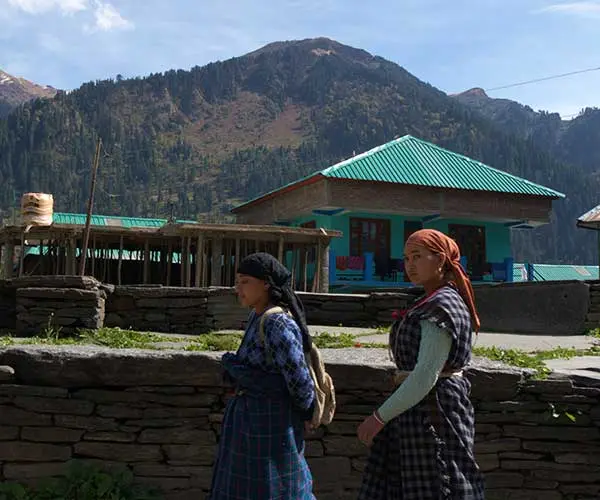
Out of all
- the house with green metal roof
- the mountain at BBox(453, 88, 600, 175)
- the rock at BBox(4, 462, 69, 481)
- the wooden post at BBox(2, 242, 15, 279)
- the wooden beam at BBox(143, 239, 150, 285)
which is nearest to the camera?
the rock at BBox(4, 462, 69, 481)

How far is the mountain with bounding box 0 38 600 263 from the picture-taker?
90.2 m

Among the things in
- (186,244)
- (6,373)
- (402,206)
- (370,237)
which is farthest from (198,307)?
(370,237)

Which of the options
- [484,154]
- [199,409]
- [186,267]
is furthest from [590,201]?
[199,409]

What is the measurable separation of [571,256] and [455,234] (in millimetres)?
69371

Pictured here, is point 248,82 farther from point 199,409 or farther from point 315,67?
point 199,409

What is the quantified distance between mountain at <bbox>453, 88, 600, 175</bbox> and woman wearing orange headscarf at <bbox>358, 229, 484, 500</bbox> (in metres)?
126

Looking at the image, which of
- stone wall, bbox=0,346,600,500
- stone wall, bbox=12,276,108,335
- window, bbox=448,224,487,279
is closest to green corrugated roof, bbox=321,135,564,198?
window, bbox=448,224,487,279

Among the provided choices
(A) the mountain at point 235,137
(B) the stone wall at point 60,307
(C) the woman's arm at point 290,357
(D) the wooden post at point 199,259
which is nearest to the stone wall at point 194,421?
(C) the woman's arm at point 290,357

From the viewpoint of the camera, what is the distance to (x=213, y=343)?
607 centimetres

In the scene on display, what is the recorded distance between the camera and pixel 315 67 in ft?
477

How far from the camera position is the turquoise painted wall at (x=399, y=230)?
23.4 metres

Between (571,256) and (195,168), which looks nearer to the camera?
(571,256)

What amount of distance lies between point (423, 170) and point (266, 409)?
2201 cm

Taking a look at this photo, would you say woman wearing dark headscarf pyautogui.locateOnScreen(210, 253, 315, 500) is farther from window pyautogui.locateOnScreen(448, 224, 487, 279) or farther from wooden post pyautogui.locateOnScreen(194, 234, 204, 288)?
window pyautogui.locateOnScreen(448, 224, 487, 279)
